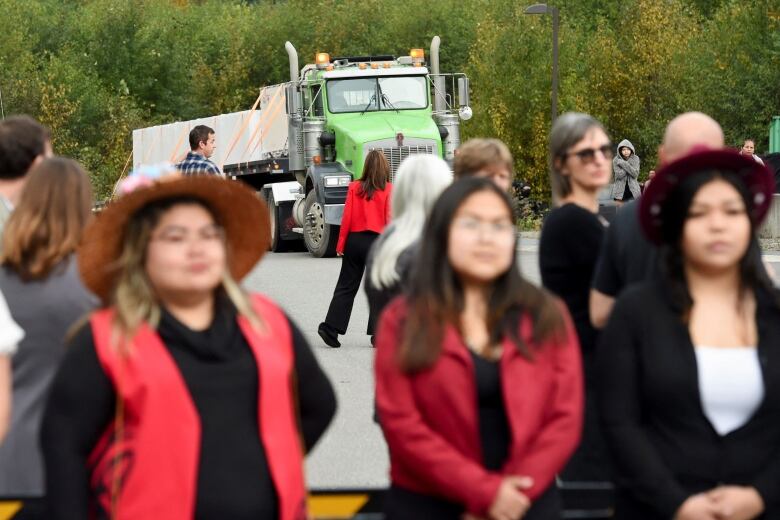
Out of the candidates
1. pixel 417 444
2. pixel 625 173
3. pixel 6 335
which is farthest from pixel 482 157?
pixel 625 173

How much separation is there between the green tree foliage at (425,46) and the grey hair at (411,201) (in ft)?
114

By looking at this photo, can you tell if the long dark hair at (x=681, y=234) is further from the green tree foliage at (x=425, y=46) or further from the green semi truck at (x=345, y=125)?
the green tree foliage at (x=425, y=46)

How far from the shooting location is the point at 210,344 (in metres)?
3.93

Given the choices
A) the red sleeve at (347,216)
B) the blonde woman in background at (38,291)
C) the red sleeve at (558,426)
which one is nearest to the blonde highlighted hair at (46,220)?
the blonde woman in background at (38,291)

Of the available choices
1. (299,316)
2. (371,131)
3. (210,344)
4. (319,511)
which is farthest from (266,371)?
(371,131)

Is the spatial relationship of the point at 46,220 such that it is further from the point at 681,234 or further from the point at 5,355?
the point at 681,234

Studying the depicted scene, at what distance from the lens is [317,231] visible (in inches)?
1141

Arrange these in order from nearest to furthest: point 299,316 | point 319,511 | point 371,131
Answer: point 319,511
point 299,316
point 371,131

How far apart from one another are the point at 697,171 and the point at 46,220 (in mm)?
2059

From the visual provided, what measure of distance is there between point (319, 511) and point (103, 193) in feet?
196

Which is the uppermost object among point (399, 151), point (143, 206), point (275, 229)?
point (399, 151)

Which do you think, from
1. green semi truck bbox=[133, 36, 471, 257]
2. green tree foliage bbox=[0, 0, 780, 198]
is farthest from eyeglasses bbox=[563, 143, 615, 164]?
green tree foliage bbox=[0, 0, 780, 198]

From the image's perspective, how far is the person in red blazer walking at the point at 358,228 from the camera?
43.6 ft

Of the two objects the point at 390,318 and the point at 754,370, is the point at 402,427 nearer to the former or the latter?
the point at 390,318
